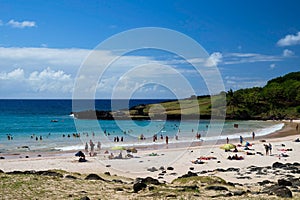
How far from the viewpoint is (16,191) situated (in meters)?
14.3

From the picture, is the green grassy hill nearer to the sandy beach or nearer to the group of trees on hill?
the group of trees on hill

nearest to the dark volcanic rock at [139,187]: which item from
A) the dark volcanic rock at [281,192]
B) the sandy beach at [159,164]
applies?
the dark volcanic rock at [281,192]

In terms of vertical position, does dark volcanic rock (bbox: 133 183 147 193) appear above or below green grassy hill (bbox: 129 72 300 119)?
below

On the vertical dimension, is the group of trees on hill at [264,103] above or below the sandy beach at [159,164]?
above

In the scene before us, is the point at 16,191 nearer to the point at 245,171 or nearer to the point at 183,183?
the point at 183,183

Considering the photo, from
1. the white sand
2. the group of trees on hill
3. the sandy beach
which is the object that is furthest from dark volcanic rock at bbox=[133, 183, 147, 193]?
the group of trees on hill

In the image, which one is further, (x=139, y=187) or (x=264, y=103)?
(x=264, y=103)

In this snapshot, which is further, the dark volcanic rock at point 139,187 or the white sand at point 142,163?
the white sand at point 142,163

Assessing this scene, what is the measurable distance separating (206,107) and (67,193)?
112466 mm

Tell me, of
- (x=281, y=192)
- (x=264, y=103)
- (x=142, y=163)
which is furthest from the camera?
(x=264, y=103)

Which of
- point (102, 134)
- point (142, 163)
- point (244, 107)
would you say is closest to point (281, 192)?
point (142, 163)

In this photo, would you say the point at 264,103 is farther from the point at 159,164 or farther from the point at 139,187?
the point at 139,187

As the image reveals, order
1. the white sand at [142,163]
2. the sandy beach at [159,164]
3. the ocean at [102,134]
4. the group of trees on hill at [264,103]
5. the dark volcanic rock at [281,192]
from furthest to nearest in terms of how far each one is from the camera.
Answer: the group of trees on hill at [264,103], the ocean at [102,134], the white sand at [142,163], the sandy beach at [159,164], the dark volcanic rock at [281,192]

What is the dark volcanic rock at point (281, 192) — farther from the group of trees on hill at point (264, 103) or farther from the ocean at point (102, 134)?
the group of trees on hill at point (264, 103)
